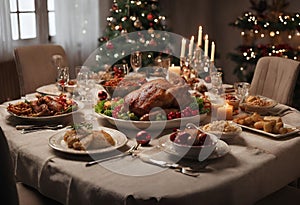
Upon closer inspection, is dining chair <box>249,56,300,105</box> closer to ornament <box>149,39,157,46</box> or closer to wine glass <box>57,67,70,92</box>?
wine glass <box>57,67,70,92</box>

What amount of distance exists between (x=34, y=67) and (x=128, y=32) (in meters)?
1.57

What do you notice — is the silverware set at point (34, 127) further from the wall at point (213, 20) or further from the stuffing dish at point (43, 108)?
the wall at point (213, 20)

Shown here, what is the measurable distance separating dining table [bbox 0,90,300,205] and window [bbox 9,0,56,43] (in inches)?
91.0

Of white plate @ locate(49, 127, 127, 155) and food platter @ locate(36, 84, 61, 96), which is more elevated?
white plate @ locate(49, 127, 127, 155)

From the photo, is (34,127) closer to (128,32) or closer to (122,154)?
(122,154)

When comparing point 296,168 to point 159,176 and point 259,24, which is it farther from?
point 259,24

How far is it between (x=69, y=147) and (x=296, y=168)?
2.94ft

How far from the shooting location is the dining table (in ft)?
4.41

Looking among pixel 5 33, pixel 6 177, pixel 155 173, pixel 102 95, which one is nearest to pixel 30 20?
pixel 5 33

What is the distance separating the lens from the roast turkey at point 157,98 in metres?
1.85

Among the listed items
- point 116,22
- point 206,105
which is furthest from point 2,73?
point 206,105

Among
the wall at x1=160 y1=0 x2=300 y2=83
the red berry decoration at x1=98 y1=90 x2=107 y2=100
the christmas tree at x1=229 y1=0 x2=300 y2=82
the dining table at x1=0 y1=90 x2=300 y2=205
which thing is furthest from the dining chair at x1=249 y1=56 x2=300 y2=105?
the wall at x1=160 y1=0 x2=300 y2=83

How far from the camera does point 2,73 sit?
12.3ft

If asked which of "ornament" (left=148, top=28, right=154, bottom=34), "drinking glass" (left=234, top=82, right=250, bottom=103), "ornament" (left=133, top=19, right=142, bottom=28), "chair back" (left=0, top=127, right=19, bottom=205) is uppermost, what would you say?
"ornament" (left=133, top=19, right=142, bottom=28)
